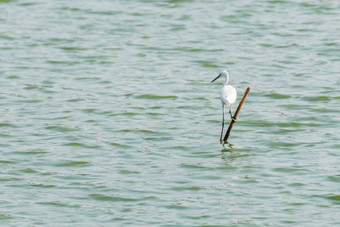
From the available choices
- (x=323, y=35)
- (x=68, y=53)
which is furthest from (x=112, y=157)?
(x=323, y=35)

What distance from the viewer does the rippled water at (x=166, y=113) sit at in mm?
13516

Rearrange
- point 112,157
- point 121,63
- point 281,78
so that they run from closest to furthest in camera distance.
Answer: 1. point 112,157
2. point 281,78
3. point 121,63

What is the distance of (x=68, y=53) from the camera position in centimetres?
2355

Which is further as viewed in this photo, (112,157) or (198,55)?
(198,55)

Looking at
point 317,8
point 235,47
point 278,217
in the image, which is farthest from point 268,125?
point 317,8

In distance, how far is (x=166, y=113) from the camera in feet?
61.3

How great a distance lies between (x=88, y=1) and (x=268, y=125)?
13.2 m

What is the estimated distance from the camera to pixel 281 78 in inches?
830

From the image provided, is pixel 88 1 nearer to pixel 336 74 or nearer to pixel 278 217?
pixel 336 74

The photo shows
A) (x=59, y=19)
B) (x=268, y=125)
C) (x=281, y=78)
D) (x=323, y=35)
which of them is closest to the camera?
(x=268, y=125)

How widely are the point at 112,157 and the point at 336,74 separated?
309 inches

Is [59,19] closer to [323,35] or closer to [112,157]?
[323,35]

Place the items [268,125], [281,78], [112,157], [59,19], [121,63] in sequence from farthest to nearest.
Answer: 1. [59,19]
2. [121,63]
3. [281,78]
4. [268,125]
5. [112,157]

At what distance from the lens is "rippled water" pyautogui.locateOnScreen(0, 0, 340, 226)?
44.3 feet
